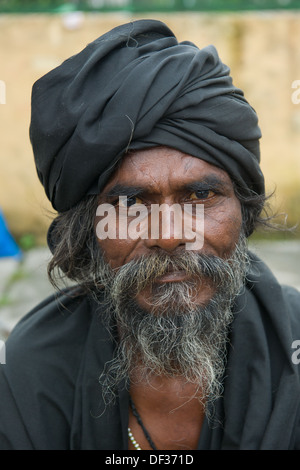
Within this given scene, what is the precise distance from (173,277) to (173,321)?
178 mm

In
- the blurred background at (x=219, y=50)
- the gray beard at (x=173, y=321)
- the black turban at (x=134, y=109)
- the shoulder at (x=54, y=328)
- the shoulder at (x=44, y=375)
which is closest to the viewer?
the black turban at (x=134, y=109)

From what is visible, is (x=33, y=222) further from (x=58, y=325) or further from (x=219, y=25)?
(x=58, y=325)

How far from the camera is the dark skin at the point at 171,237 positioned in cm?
225

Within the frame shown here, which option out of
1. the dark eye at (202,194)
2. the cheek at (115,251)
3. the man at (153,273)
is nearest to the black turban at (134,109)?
the man at (153,273)

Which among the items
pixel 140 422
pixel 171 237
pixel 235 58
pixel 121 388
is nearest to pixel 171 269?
pixel 171 237

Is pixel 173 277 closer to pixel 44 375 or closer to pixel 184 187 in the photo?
pixel 184 187

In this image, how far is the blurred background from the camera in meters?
6.26

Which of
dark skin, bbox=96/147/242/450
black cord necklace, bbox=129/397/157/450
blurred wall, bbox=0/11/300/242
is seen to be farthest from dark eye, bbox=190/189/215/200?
blurred wall, bbox=0/11/300/242

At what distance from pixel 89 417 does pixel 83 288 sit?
1.85 feet

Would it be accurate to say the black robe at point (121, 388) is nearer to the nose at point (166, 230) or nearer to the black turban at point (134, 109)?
the nose at point (166, 230)

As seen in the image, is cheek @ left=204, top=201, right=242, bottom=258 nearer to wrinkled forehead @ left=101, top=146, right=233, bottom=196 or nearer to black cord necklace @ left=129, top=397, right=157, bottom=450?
wrinkled forehead @ left=101, top=146, right=233, bottom=196

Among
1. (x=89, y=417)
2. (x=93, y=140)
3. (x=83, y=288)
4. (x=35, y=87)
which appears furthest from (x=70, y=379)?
(x=35, y=87)

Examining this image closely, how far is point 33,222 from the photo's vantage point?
6.67 m

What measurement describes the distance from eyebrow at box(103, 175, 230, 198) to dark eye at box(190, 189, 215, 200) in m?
0.03
